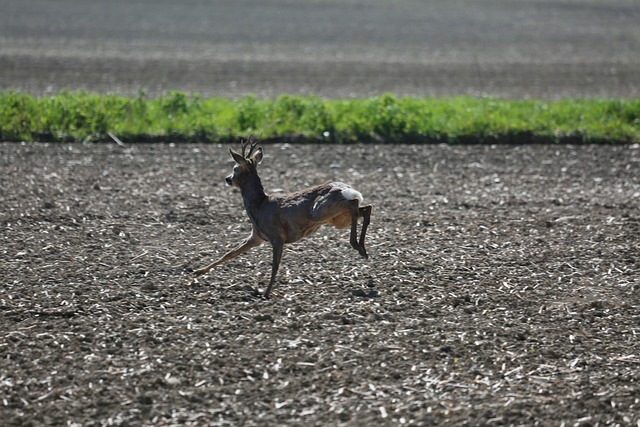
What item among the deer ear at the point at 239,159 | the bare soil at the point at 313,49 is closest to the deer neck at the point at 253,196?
the deer ear at the point at 239,159

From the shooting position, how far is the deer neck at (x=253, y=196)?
7.78 m

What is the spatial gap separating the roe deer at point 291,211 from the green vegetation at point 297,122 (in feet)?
22.5

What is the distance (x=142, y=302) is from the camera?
24.8 ft

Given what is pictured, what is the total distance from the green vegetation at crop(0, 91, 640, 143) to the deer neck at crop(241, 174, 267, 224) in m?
6.88

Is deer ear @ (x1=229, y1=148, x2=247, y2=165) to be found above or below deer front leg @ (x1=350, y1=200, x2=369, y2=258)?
above

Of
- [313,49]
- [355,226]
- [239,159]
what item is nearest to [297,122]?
[239,159]

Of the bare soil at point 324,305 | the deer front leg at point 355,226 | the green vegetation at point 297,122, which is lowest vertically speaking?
the bare soil at point 324,305

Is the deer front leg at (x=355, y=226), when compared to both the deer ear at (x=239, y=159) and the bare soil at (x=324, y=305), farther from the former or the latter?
the deer ear at (x=239, y=159)

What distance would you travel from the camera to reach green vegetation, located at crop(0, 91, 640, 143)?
48.3ft

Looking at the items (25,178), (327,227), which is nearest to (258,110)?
(25,178)

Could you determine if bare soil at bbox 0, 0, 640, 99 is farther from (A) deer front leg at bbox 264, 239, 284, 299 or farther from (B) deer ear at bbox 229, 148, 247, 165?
(A) deer front leg at bbox 264, 239, 284, 299

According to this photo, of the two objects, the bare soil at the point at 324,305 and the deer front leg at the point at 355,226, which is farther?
the deer front leg at the point at 355,226

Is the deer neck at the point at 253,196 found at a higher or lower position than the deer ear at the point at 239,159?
lower

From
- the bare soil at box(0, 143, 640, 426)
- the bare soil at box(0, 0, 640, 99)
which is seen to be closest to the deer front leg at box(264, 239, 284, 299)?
the bare soil at box(0, 143, 640, 426)
